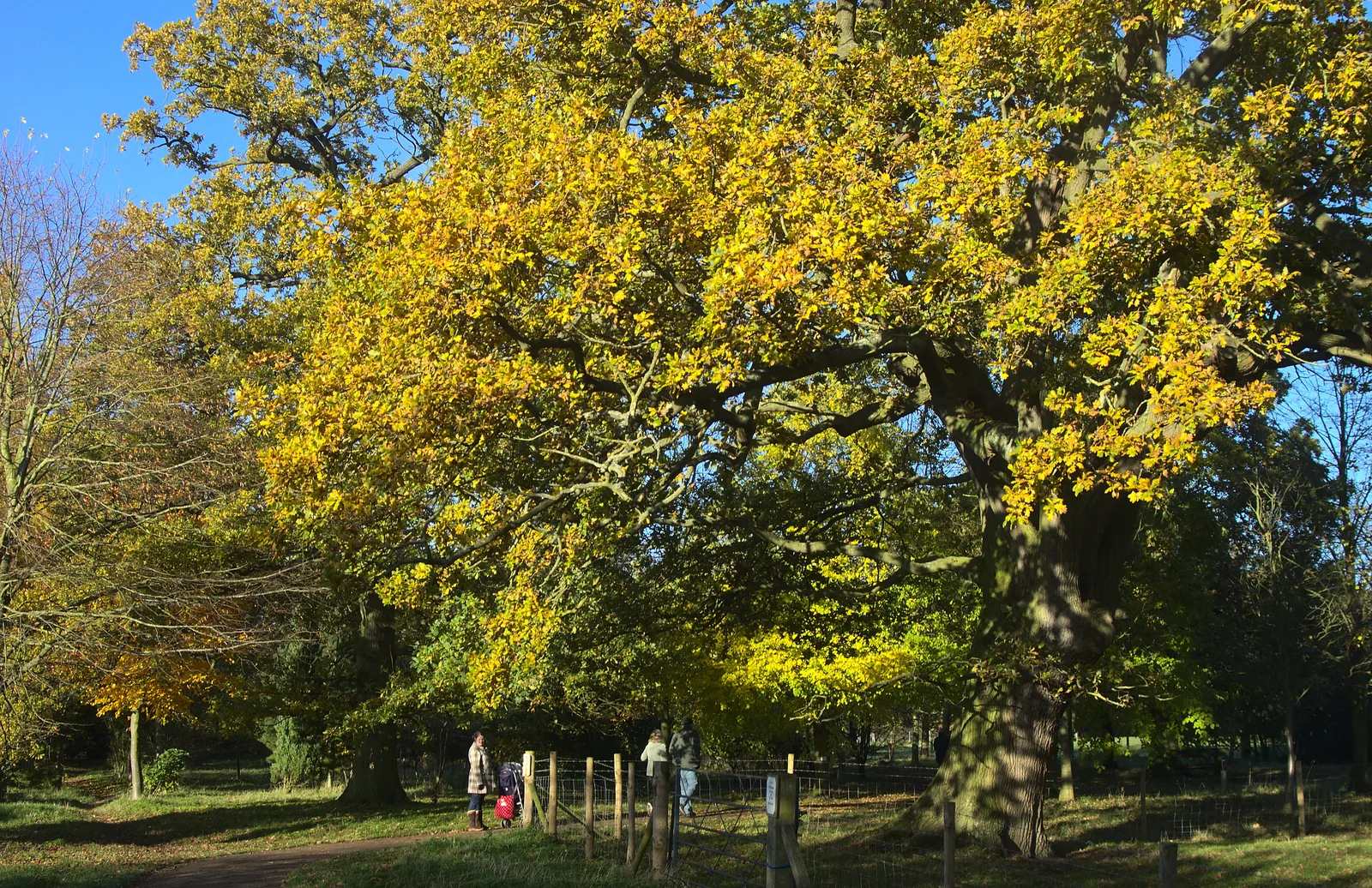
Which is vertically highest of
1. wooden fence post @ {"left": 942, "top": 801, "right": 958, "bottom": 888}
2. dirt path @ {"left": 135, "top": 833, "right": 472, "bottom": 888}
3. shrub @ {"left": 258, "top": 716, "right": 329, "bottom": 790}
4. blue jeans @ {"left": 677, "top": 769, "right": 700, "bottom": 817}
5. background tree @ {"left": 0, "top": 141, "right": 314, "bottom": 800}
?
background tree @ {"left": 0, "top": 141, "right": 314, "bottom": 800}

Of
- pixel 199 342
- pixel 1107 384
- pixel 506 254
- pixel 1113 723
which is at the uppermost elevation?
pixel 199 342

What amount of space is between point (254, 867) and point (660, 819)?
249 inches

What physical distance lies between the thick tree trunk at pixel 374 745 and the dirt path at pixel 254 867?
634 centimetres

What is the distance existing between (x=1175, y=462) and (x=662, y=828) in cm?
589

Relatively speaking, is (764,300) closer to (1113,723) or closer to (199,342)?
(199,342)

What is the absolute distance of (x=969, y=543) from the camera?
2394cm

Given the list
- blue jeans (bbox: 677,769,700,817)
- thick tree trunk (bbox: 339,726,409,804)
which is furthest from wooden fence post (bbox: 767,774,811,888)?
thick tree trunk (bbox: 339,726,409,804)

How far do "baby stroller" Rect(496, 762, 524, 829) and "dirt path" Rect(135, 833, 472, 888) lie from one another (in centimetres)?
111

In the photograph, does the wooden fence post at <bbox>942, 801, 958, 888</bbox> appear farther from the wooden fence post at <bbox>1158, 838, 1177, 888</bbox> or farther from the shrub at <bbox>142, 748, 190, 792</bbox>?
the shrub at <bbox>142, 748, 190, 792</bbox>

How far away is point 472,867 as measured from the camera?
37.4 ft

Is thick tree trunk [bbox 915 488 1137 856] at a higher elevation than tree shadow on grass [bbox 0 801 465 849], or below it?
higher

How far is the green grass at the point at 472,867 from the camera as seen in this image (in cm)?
1048

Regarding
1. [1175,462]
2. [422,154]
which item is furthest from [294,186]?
[1175,462]

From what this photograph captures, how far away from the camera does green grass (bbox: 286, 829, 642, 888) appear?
10.5 m
